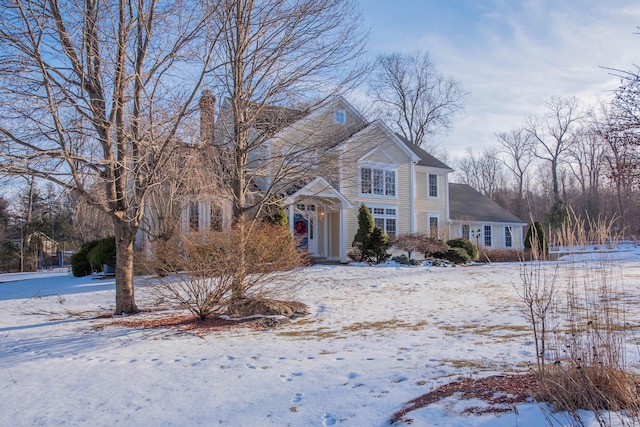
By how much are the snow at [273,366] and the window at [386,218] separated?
12.3 metres

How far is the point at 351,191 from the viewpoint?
21344 millimetres

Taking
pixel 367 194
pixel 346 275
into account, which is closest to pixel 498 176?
pixel 367 194

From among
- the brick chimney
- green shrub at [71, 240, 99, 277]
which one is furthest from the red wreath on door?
the brick chimney

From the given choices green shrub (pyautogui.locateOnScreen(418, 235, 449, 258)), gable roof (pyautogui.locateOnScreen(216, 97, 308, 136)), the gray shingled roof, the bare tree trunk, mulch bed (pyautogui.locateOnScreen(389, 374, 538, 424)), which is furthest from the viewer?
the gray shingled roof

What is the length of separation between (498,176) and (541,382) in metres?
58.4

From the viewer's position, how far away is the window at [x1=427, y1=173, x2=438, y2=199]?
25172 millimetres

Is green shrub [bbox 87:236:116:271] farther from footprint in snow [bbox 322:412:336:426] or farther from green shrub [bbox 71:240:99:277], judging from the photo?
footprint in snow [bbox 322:412:336:426]

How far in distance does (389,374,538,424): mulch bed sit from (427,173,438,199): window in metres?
21.4

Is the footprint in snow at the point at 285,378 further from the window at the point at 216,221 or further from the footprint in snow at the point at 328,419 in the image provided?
the window at the point at 216,221

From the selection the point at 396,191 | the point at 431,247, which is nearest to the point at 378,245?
the point at 431,247

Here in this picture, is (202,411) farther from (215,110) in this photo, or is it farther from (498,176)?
(498,176)

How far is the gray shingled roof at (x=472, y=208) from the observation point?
1087 inches

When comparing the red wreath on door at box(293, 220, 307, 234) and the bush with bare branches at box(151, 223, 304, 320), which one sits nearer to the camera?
the bush with bare branches at box(151, 223, 304, 320)

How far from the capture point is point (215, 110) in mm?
9805
